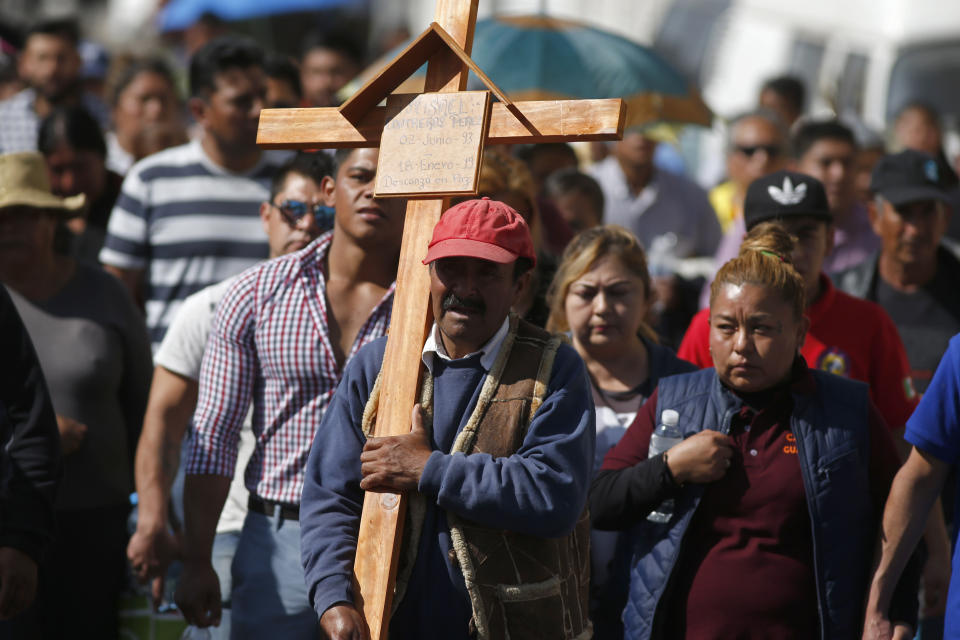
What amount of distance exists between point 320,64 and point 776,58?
7453 mm

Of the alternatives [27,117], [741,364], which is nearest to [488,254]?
[741,364]

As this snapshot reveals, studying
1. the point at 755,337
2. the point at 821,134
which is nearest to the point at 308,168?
the point at 755,337

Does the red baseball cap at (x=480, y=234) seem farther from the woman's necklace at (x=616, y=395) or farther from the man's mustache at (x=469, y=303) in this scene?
the woman's necklace at (x=616, y=395)

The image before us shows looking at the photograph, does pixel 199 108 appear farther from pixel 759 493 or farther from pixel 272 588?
pixel 759 493

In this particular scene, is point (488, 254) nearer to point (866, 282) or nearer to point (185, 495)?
point (185, 495)

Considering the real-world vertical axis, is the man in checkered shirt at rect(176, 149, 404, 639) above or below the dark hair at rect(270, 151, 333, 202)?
below

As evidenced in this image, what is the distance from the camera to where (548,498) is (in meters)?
3.44

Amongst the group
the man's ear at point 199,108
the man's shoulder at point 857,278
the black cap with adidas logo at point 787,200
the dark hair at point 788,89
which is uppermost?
the dark hair at point 788,89

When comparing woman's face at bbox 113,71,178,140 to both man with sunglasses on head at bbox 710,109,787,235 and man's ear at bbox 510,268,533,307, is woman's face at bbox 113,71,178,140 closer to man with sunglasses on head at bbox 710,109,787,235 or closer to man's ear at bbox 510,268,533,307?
man with sunglasses on head at bbox 710,109,787,235

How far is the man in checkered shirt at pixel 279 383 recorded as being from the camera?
4.35 meters

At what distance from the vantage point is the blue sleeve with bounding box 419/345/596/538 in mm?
3418

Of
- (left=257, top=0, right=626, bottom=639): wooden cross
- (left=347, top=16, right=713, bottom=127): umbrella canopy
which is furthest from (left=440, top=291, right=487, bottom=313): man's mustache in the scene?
(left=347, top=16, right=713, bottom=127): umbrella canopy

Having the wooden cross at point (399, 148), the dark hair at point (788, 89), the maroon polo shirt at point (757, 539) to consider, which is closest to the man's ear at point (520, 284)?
the wooden cross at point (399, 148)

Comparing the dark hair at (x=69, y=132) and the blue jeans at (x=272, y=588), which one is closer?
the blue jeans at (x=272, y=588)
